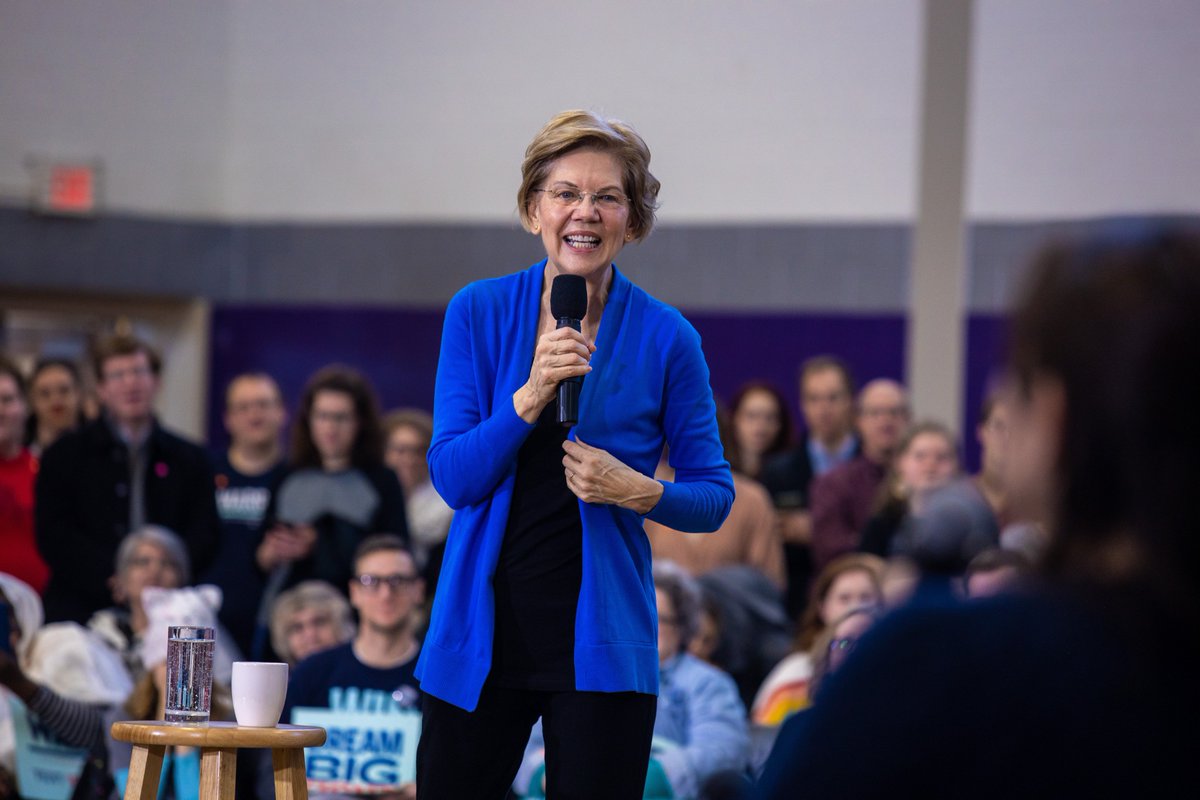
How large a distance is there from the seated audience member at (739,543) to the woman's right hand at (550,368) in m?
2.89

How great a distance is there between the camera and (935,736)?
902 millimetres

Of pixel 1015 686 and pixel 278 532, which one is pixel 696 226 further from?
pixel 1015 686

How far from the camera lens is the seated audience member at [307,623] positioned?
4.30 meters

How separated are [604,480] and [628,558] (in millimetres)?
138

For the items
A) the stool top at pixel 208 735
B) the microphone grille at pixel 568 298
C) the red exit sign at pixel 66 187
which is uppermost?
the red exit sign at pixel 66 187

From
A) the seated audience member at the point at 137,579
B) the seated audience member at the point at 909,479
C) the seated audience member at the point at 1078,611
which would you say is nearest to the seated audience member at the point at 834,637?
the seated audience member at the point at 909,479

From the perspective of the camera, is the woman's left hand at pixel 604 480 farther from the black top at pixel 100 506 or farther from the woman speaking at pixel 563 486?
the black top at pixel 100 506

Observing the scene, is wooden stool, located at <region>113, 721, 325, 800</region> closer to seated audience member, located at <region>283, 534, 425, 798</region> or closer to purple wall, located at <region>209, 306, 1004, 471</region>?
seated audience member, located at <region>283, 534, 425, 798</region>

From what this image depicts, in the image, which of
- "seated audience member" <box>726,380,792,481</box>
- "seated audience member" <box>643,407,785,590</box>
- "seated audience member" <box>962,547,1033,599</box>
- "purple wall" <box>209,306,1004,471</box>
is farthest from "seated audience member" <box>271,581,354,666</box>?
"purple wall" <box>209,306,1004,471</box>

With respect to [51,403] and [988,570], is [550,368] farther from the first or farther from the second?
[51,403]

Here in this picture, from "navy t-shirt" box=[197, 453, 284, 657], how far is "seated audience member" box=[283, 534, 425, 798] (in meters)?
0.85

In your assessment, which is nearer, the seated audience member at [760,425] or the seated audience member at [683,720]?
the seated audience member at [683,720]

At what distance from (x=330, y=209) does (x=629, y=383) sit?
6.41 meters

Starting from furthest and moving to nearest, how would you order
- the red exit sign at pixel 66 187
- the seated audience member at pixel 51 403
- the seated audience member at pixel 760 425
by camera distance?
the red exit sign at pixel 66 187, the seated audience member at pixel 51 403, the seated audience member at pixel 760 425
